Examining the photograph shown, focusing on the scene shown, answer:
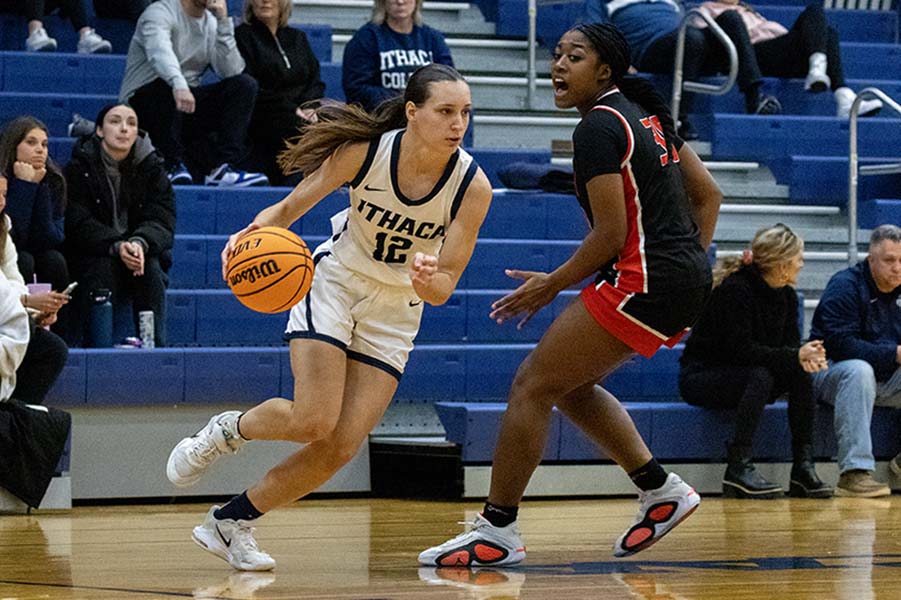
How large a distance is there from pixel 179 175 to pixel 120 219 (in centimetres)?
78

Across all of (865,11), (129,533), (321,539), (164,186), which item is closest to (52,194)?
(164,186)

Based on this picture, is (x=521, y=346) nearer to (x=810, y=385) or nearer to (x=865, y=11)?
(x=810, y=385)

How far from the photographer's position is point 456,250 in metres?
4.15

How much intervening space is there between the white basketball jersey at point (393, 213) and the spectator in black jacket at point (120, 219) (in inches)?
102

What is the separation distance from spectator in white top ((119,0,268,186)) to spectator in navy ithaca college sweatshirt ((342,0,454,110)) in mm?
585

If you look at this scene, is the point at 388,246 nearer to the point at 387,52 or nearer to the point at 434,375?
the point at 434,375

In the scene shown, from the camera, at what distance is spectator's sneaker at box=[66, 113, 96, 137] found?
278 inches

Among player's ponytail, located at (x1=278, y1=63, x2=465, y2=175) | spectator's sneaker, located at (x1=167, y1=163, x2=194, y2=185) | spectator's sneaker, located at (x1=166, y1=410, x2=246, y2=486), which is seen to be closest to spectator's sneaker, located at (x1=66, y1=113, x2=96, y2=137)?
spectator's sneaker, located at (x1=167, y1=163, x2=194, y2=185)

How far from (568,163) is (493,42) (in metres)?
1.22

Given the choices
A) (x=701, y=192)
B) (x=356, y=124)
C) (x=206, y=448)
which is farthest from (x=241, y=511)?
(x=701, y=192)

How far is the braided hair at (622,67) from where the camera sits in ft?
14.2

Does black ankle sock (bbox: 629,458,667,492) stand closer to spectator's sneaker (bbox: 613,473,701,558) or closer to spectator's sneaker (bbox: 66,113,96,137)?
spectator's sneaker (bbox: 613,473,701,558)

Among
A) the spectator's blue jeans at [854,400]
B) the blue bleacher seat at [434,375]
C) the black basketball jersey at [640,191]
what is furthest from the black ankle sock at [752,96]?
the black basketball jersey at [640,191]

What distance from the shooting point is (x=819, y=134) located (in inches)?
352
